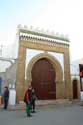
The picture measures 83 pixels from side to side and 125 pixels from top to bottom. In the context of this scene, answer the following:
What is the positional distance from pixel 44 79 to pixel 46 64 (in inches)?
62.7

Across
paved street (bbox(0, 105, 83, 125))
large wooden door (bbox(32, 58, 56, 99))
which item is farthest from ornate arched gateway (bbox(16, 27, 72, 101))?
paved street (bbox(0, 105, 83, 125))

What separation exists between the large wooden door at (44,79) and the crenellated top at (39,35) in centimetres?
223

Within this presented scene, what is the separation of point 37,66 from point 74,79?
4339 mm

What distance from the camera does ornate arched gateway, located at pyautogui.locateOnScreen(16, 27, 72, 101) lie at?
17.4 meters

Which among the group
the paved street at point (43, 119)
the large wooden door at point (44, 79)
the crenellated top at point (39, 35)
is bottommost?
the paved street at point (43, 119)

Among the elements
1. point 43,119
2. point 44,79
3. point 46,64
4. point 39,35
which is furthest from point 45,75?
point 43,119

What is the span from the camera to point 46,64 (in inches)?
759

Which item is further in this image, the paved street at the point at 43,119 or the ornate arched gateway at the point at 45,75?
the ornate arched gateway at the point at 45,75

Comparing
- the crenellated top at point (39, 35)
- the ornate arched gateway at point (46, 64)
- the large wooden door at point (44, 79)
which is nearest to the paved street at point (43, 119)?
the ornate arched gateway at point (46, 64)

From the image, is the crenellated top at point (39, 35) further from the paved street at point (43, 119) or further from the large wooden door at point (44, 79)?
the paved street at point (43, 119)

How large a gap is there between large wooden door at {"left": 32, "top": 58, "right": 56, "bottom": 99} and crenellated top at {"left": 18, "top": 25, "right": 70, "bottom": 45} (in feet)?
7.32

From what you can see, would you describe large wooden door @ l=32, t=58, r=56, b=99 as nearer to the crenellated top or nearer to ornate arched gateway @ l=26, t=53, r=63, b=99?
ornate arched gateway @ l=26, t=53, r=63, b=99

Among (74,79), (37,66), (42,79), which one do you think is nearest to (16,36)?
(37,66)

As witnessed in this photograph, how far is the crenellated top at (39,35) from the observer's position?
1774 centimetres
